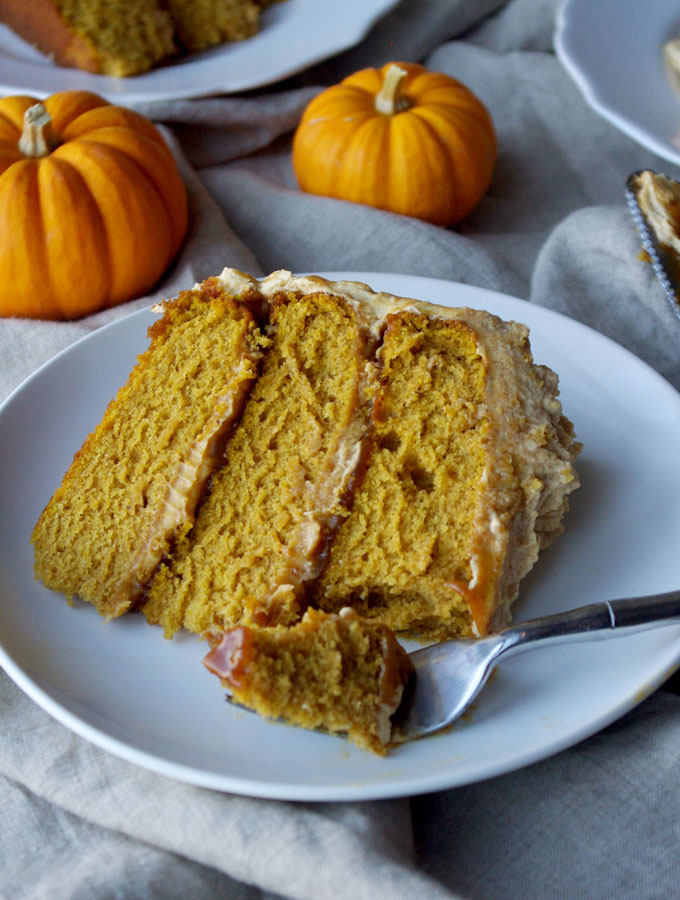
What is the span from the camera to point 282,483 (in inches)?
85.6

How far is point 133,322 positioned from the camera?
2838 millimetres

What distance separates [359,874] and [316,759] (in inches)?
8.3

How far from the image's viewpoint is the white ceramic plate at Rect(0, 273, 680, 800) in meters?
1.73

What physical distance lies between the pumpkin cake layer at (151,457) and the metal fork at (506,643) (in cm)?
71

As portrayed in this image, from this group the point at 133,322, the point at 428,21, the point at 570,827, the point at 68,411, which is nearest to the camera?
the point at 570,827

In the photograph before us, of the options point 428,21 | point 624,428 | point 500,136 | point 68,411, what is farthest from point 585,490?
point 428,21

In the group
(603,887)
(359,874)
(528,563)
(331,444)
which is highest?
(331,444)

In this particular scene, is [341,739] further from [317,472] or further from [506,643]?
[317,472]

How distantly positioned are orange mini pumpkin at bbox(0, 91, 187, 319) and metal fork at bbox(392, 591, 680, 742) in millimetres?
1941

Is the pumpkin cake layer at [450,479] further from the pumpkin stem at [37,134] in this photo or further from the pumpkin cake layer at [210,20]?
the pumpkin cake layer at [210,20]

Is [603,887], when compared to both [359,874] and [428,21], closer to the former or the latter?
[359,874]

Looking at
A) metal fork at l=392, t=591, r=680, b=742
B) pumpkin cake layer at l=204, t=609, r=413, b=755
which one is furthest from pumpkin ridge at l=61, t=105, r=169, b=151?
metal fork at l=392, t=591, r=680, b=742

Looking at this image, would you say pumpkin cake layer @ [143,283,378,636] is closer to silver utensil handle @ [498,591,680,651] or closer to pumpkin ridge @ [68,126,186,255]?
silver utensil handle @ [498,591,680,651]

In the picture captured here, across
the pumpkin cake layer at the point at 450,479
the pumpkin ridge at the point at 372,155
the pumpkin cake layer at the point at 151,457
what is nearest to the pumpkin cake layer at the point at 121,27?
the pumpkin ridge at the point at 372,155
